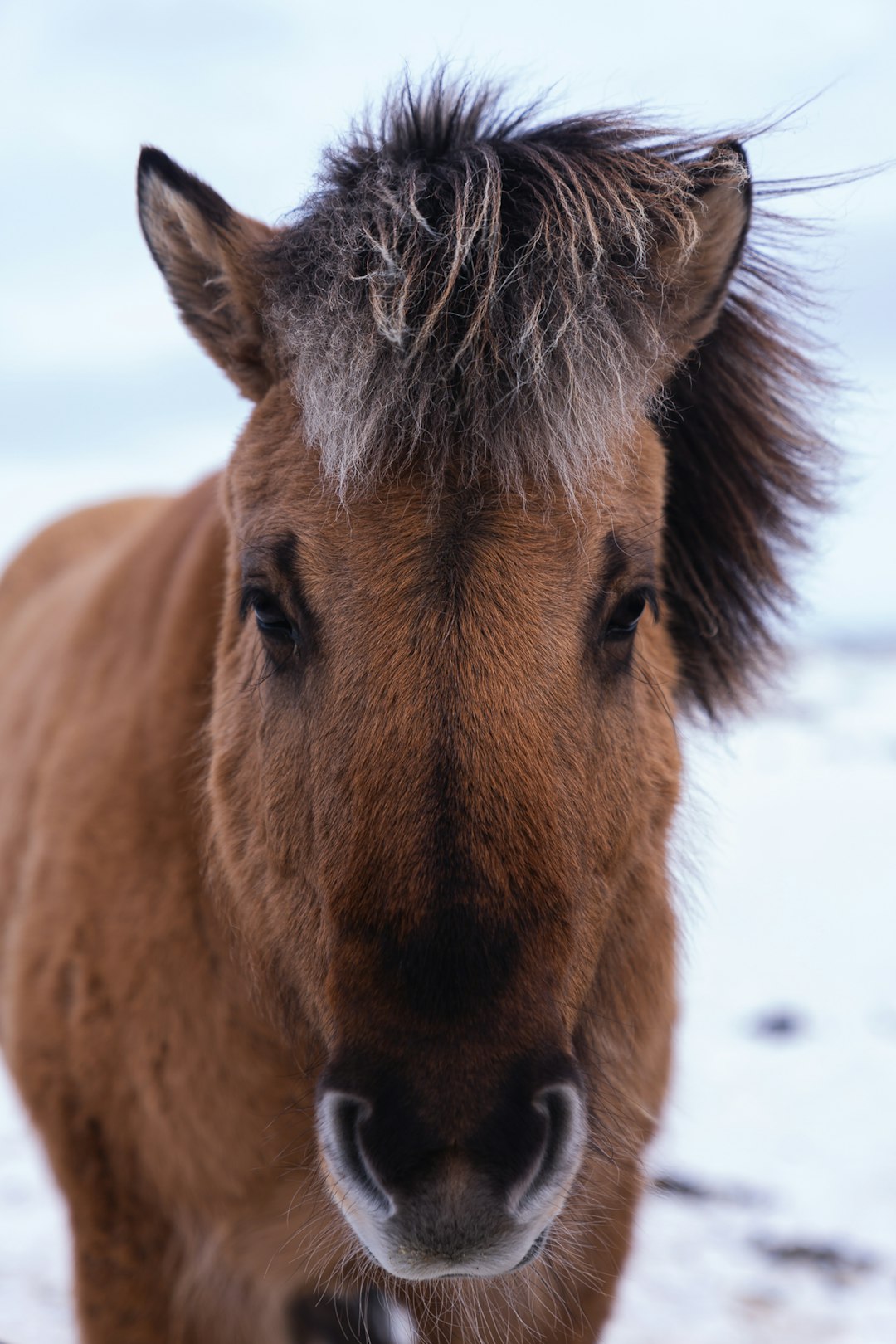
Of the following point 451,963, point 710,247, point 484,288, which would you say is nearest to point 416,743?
point 451,963

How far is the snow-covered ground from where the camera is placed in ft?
13.9

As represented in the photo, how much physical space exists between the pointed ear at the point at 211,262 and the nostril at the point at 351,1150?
151cm

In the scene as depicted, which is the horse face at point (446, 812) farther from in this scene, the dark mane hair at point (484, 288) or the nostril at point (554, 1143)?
the dark mane hair at point (484, 288)

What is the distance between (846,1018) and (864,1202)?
2148 mm

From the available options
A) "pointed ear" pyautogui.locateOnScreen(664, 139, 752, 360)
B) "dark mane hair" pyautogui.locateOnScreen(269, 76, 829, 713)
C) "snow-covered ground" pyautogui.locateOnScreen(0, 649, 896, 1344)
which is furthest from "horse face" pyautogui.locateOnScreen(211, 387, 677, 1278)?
"snow-covered ground" pyautogui.locateOnScreen(0, 649, 896, 1344)

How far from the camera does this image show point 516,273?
6.75ft

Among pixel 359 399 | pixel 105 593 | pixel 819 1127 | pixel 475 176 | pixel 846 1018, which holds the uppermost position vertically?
pixel 475 176

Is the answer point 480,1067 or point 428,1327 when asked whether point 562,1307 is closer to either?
point 428,1327

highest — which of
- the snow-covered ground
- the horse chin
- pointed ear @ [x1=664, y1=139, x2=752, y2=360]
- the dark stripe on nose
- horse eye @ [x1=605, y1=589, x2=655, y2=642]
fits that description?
pointed ear @ [x1=664, y1=139, x2=752, y2=360]

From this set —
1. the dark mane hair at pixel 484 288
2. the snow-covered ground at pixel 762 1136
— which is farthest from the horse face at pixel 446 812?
the snow-covered ground at pixel 762 1136

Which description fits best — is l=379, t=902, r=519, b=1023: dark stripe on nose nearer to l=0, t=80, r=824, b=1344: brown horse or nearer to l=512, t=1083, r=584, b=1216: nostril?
l=0, t=80, r=824, b=1344: brown horse

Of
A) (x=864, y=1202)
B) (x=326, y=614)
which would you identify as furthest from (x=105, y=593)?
(x=864, y=1202)

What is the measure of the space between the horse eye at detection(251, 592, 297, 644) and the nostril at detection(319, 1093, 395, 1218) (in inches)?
33.0

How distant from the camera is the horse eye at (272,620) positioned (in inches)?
83.7
